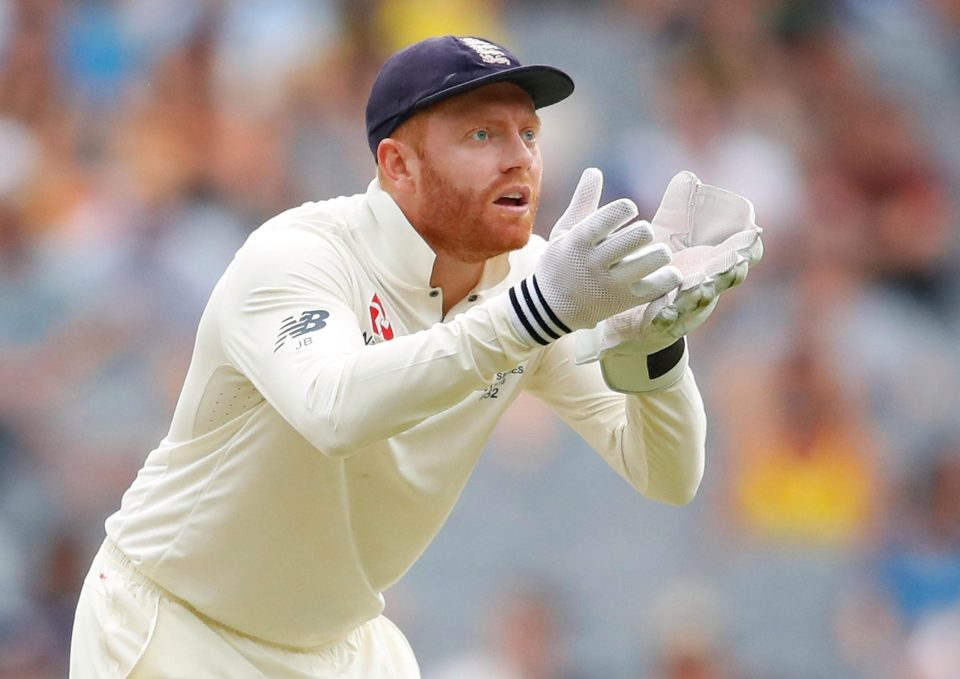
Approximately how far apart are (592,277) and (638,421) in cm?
74

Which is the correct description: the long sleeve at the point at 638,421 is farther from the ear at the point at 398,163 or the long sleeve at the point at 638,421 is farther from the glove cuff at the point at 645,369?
the ear at the point at 398,163

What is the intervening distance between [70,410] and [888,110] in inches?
173

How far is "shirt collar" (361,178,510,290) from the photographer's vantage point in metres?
3.50

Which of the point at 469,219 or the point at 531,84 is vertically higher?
the point at 531,84

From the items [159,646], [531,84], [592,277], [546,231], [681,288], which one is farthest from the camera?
[546,231]

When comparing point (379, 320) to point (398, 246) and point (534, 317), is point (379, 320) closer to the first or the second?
point (398, 246)

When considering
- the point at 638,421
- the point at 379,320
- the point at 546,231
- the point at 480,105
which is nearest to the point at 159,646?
the point at 379,320

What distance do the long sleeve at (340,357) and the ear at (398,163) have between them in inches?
14.9

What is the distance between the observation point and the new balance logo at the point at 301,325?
3080mm

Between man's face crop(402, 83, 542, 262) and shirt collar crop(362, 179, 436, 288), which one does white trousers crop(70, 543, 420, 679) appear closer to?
shirt collar crop(362, 179, 436, 288)

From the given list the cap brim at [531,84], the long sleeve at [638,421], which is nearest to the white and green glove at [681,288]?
the long sleeve at [638,421]

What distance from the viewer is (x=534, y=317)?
2.94m

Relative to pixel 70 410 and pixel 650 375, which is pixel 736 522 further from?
pixel 650 375

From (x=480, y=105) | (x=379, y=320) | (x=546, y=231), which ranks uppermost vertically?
(x=480, y=105)
